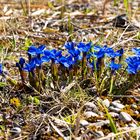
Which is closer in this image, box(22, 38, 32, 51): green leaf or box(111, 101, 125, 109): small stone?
box(111, 101, 125, 109): small stone

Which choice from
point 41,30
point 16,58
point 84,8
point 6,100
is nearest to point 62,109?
point 6,100

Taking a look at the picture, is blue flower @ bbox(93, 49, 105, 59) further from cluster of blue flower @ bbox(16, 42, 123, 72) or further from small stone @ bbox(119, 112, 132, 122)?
small stone @ bbox(119, 112, 132, 122)

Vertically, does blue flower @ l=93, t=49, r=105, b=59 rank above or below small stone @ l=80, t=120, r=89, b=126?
above

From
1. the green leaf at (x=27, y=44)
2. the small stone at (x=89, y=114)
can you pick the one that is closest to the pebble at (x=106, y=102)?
the small stone at (x=89, y=114)

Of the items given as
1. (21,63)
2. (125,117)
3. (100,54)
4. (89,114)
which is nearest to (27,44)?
(21,63)

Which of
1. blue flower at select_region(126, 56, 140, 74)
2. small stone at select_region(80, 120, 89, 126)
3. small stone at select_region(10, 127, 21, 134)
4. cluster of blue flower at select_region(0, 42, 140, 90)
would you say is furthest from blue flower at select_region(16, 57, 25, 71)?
blue flower at select_region(126, 56, 140, 74)

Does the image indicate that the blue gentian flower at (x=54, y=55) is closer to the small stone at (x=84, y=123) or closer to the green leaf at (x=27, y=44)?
the small stone at (x=84, y=123)

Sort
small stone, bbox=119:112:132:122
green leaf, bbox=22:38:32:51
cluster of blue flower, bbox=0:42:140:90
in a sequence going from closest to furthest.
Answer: small stone, bbox=119:112:132:122, cluster of blue flower, bbox=0:42:140:90, green leaf, bbox=22:38:32:51

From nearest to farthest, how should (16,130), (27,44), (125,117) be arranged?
(16,130) < (125,117) < (27,44)

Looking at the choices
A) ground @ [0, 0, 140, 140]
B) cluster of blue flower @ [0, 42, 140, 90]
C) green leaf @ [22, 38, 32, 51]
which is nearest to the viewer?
ground @ [0, 0, 140, 140]

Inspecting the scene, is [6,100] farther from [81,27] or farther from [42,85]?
[81,27]

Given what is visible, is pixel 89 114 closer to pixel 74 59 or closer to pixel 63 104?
pixel 63 104
